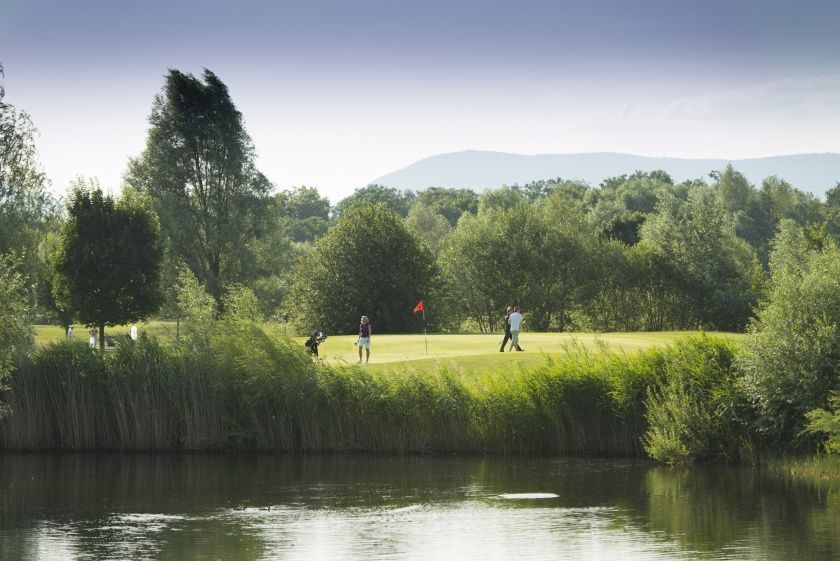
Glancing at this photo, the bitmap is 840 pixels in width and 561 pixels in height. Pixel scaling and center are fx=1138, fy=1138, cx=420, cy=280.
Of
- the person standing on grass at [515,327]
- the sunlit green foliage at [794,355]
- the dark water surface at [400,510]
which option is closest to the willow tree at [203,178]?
the person standing on grass at [515,327]

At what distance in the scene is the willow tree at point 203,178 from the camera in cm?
7469

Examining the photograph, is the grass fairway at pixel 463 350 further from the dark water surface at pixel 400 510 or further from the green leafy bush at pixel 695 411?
the dark water surface at pixel 400 510

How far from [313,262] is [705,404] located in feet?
169

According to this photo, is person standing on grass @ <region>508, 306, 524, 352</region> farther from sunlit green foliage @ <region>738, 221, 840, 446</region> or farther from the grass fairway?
sunlit green foliage @ <region>738, 221, 840, 446</region>

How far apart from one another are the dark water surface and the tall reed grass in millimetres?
1002

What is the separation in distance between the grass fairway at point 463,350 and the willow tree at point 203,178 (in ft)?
59.9

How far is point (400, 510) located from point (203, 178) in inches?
2186

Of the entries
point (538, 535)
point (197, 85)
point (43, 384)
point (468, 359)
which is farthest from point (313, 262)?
point (538, 535)

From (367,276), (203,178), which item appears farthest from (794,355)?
(203,178)

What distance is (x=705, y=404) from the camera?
99.6 feet

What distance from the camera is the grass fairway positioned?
37.4m

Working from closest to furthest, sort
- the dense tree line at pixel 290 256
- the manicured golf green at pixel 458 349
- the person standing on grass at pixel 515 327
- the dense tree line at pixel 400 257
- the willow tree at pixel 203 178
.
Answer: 1. the manicured golf green at pixel 458 349
2. the person standing on grass at pixel 515 327
3. the dense tree line at pixel 290 256
4. the willow tree at pixel 203 178
5. the dense tree line at pixel 400 257

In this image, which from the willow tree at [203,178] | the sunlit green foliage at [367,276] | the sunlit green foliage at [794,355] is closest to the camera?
the sunlit green foliage at [794,355]

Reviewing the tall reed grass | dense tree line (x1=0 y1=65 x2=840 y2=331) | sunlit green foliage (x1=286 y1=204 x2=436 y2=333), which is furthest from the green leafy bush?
sunlit green foliage (x1=286 y1=204 x2=436 y2=333)
